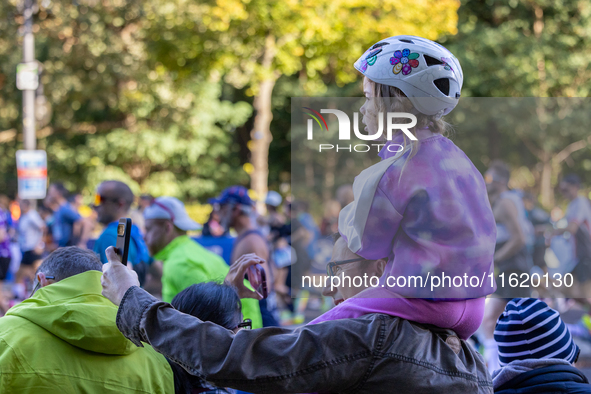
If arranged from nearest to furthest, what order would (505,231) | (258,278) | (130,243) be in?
(258,278)
(505,231)
(130,243)

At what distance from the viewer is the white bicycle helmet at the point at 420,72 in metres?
1.83

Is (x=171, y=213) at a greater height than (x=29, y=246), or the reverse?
(x=171, y=213)

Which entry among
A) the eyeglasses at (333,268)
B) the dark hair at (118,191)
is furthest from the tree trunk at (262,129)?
the eyeglasses at (333,268)

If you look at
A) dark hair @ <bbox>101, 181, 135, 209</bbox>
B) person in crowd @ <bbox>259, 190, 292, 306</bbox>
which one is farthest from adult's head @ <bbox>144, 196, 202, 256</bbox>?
person in crowd @ <bbox>259, 190, 292, 306</bbox>

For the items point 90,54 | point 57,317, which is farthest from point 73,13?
point 57,317

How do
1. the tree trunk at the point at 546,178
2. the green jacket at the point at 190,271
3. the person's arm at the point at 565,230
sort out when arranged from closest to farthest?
the tree trunk at the point at 546,178
the person's arm at the point at 565,230
the green jacket at the point at 190,271

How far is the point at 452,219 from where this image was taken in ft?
5.70

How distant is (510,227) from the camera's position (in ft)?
12.8

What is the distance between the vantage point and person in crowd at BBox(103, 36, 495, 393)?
1698mm

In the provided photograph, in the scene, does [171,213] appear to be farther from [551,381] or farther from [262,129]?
[262,129]

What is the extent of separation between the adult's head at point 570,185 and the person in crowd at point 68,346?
1.87 m

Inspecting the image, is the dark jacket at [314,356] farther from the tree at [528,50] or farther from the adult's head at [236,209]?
the tree at [528,50]

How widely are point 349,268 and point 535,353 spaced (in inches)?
42.6

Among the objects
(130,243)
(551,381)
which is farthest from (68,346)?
(130,243)
